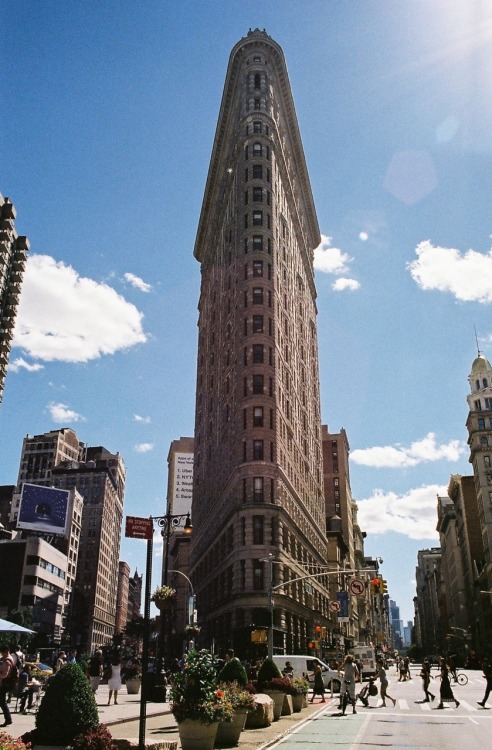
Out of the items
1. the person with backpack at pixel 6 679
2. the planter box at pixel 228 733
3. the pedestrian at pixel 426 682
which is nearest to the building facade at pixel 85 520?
the pedestrian at pixel 426 682

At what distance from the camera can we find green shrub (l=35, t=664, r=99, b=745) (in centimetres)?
969

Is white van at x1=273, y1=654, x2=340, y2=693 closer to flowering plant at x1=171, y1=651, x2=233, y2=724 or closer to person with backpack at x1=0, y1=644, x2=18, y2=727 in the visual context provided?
person with backpack at x1=0, y1=644, x2=18, y2=727

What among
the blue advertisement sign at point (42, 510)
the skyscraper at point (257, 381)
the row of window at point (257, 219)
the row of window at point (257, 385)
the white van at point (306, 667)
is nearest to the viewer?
the white van at point (306, 667)

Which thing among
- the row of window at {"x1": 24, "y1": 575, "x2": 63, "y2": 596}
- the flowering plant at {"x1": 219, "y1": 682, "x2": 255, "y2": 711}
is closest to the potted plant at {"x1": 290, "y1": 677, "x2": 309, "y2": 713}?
the flowering plant at {"x1": 219, "y1": 682, "x2": 255, "y2": 711}

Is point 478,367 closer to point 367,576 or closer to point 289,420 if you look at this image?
point 367,576

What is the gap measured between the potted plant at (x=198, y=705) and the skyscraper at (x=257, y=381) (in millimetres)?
36376

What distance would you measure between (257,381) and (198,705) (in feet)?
177

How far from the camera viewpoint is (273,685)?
2295 cm

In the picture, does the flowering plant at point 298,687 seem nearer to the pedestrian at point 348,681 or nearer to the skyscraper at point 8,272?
the pedestrian at point 348,681

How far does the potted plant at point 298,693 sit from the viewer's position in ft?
80.9

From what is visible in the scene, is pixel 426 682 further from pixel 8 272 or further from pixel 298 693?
pixel 8 272

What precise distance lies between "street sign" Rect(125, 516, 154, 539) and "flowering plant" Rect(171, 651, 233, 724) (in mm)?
2896

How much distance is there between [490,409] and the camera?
131 m

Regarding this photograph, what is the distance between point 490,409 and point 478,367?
14.8 metres
